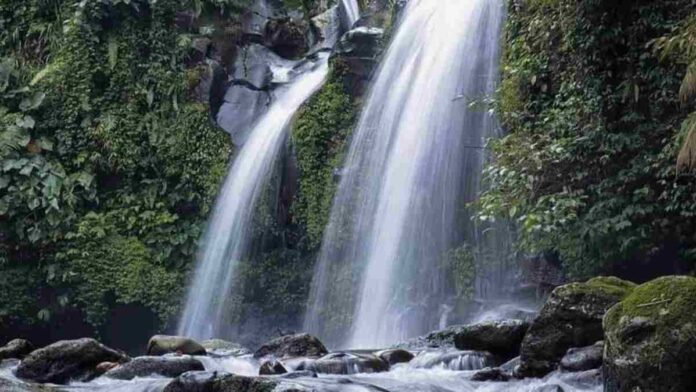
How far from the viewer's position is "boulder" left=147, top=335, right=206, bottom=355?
10781 mm

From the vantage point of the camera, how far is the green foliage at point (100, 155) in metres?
16.2

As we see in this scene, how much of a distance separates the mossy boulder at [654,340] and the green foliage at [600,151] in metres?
3.64

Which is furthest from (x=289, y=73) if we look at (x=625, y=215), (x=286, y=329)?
(x=625, y=215)

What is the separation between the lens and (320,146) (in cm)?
1602

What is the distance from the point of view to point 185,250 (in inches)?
643

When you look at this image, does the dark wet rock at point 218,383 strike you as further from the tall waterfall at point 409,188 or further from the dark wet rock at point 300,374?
the tall waterfall at point 409,188

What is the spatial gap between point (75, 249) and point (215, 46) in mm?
5819

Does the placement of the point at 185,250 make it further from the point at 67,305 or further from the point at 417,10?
the point at 417,10

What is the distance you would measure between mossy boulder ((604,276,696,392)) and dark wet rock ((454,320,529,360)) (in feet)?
7.96

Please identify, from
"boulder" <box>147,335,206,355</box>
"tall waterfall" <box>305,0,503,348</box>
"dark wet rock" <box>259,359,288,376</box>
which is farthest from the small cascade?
"tall waterfall" <box>305,0,503,348</box>

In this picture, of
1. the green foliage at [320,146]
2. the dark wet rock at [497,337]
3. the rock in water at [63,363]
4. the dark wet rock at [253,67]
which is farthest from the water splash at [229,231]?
the dark wet rock at [497,337]

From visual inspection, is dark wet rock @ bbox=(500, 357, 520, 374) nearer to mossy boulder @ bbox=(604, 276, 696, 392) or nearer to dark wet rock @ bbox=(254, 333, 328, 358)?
mossy boulder @ bbox=(604, 276, 696, 392)

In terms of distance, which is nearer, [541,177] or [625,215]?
[625,215]

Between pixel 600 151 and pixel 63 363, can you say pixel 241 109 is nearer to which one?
pixel 600 151
